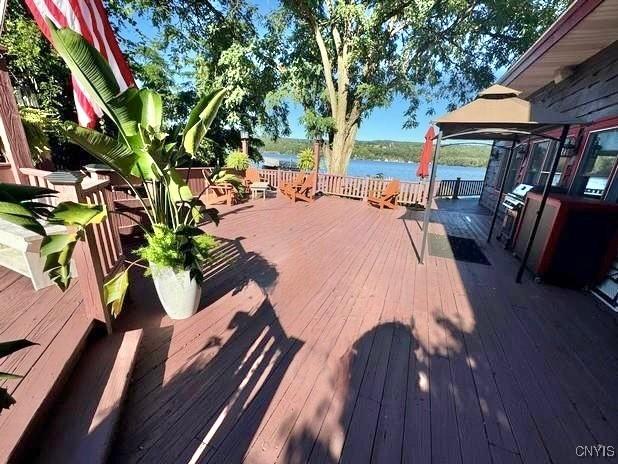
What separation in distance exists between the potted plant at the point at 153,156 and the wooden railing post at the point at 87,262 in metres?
0.09

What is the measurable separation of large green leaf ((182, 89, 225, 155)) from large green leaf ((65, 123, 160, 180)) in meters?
0.33

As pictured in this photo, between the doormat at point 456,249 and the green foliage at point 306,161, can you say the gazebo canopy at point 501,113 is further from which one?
the green foliage at point 306,161

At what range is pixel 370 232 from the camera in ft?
19.1

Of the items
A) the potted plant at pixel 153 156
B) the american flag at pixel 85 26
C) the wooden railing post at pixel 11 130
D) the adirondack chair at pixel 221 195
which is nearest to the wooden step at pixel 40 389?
the potted plant at pixel 153 156

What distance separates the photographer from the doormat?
455 centimetres

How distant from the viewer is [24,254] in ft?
7.22

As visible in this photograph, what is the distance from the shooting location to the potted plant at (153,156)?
5.59 ft

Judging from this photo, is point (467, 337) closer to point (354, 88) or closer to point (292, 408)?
point (292, 408)

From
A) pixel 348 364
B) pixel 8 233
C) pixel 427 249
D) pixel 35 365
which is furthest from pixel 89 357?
pixel 427 249

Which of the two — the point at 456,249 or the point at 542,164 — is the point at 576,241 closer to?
the point at 456,249

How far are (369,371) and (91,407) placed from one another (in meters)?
1.79

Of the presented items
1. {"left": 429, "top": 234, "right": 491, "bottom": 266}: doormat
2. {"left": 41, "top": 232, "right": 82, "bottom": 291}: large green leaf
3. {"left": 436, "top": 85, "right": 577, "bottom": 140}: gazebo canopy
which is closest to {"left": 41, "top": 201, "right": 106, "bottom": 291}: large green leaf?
{"left": 41, "top": 232, "right": 82, "bottom": 291}: large green leaf

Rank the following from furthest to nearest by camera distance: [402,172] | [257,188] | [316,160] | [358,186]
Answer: [402,172] < [358,186] < [316,160] < [257,188]

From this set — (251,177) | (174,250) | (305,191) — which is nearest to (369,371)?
(174,250)
